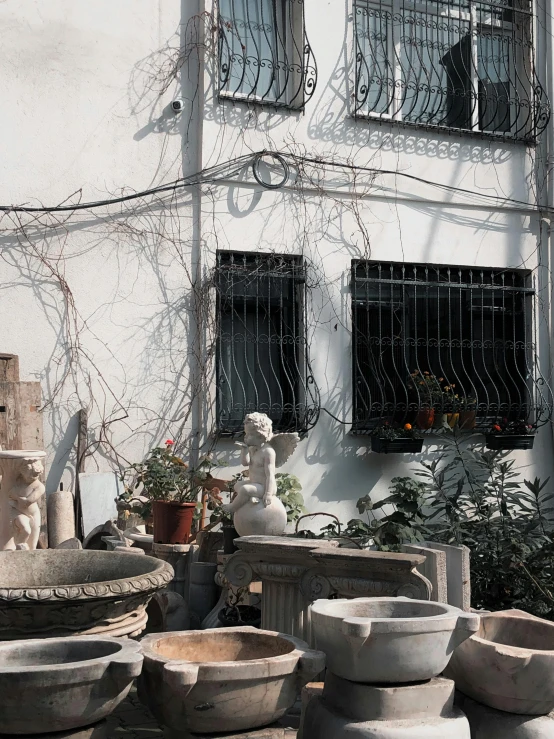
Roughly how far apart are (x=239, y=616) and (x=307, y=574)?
3.19ft

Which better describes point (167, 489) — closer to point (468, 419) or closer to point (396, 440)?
point (396, 440)

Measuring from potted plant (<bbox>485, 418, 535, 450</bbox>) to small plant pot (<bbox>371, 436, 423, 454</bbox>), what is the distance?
32.5 inches

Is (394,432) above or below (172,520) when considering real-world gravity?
above

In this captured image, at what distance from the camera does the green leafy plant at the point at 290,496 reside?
6711mm

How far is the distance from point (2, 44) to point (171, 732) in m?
5.71

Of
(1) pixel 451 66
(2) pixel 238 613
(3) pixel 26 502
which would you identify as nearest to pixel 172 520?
(2) pixel 238 613

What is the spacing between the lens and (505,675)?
341cm

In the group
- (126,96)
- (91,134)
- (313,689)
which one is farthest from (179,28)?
(313,689)

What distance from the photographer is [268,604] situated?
4.44 metres

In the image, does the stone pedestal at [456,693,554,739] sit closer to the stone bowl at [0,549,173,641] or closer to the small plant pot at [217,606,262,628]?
the stone bowl at [0,549,173,641]

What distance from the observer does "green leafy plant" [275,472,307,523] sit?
671cm

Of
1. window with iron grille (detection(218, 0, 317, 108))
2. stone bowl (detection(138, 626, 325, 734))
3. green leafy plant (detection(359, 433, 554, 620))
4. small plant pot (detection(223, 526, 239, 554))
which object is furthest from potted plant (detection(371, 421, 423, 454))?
stone bowl (detection(138, 626, 325, 734))

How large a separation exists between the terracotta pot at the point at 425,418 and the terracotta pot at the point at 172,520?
2.70 meters

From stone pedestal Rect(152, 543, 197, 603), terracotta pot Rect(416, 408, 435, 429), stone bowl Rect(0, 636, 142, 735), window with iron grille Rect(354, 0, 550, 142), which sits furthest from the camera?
window with iron grille Rect(354, 0, 550, 142)
